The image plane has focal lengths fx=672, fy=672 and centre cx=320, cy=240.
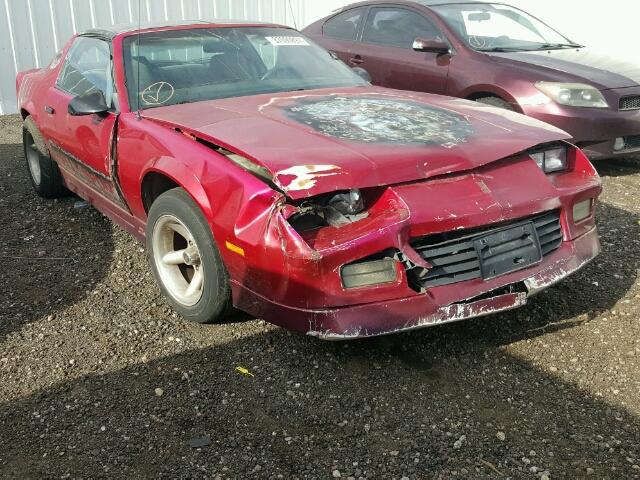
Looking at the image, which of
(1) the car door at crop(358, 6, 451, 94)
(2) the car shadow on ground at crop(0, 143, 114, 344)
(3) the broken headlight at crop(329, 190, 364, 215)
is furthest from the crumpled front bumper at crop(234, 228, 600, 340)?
(1) the car door at crop(358, 6, 451, 94)

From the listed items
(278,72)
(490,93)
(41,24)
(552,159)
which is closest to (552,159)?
(552,159)

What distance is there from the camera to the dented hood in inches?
109

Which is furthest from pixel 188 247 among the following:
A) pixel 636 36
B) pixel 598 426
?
pixel 636 36

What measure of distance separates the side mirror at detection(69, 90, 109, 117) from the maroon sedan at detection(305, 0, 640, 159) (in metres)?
3.21

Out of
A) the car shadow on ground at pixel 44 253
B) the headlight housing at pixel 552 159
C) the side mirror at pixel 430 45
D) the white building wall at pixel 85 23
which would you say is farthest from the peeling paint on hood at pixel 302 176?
the white building wall at pixel 85 23

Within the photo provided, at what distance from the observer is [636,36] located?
9.22m

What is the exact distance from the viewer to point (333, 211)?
9.31 feet

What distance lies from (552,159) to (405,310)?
1.27 meters

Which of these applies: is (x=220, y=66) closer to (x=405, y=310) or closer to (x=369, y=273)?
(x=369, y=273)

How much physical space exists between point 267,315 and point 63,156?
2.60 metres

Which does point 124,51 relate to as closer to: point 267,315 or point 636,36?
point 267,315

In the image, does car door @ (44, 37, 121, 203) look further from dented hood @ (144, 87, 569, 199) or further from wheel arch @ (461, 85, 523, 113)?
wheel arch @ (461, 85, 523, 113)

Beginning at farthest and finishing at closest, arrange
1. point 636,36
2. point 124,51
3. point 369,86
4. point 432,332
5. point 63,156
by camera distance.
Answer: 1. point 636,36
2. point 63,156
3. point 369,86
4. point 124,51
5. point 432,332

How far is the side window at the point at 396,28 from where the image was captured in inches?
258
